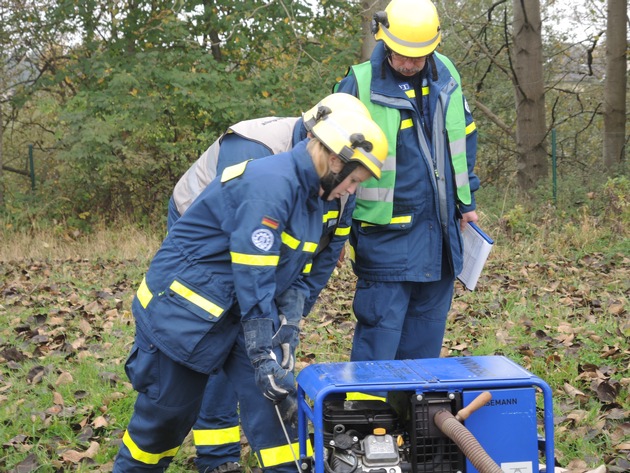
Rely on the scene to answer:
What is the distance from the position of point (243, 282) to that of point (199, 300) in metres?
0.25

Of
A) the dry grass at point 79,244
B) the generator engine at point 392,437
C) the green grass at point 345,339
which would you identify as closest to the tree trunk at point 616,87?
the green grass at point 345,339

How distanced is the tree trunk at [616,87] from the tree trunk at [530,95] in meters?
1.22

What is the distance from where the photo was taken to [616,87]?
535 inches

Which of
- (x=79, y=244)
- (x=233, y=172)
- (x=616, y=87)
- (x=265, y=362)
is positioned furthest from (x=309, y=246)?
(x=616, y=87)

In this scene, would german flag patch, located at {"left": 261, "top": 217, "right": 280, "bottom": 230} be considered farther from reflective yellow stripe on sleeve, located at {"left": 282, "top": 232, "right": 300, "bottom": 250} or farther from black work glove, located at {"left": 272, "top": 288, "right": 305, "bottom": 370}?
black work glove, located at {"left": 272, "top": 288, "right": 305, "bottom": 370}

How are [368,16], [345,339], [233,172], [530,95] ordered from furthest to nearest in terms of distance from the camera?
[530,95]
[368,16]
[345,339]
[233,172]

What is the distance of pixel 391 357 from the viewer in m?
3.91

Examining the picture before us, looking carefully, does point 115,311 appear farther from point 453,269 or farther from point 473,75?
point 473,75

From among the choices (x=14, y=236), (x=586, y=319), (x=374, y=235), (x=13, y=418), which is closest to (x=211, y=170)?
(x=374, y=235)

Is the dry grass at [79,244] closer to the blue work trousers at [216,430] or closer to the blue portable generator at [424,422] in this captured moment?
the blue work trousers at [216,430]

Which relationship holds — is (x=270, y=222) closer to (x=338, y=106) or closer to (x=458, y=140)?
(x=338, y=106)

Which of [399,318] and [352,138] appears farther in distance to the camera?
[399,318]

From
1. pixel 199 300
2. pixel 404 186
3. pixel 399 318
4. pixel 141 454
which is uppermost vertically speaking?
pixel 404 186

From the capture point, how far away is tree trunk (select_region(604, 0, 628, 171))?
1352 centimetres
